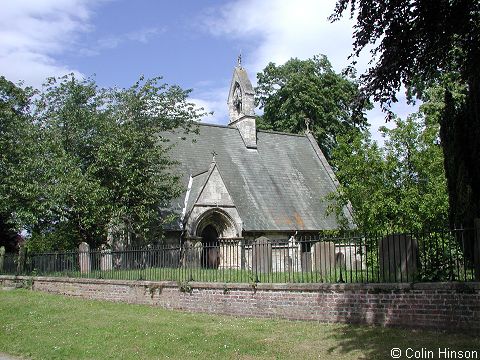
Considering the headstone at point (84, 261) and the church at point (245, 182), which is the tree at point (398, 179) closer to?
the church at point (245, 182)

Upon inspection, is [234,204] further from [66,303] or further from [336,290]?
[336,290]

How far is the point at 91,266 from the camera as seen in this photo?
1772 cm

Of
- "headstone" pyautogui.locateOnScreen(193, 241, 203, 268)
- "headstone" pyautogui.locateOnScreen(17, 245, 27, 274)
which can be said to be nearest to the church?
"headstone" pyautogui.locateOnScreen(17, 245, 27, 274)

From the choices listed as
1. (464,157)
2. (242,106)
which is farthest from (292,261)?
(242,106)

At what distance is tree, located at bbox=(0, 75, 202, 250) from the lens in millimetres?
20469

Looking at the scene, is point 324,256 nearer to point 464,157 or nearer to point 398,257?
point 398,257

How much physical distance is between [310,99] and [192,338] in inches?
1228

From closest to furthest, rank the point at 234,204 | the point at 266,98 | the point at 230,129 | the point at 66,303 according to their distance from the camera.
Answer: the point at 66,303
the point at 234,204
the point at 230,129
the point at 266,98

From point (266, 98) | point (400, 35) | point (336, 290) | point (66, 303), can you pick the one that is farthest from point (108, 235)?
point (266, 98)

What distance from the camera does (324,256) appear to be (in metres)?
13.0

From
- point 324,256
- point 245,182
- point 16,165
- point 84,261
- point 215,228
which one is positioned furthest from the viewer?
point 245,182

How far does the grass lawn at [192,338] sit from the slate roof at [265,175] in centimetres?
1285

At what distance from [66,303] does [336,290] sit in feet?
28.4

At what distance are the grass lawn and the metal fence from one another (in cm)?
128
